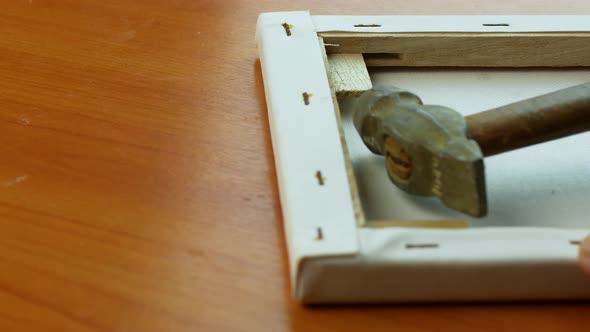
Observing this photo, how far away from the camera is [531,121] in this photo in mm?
644

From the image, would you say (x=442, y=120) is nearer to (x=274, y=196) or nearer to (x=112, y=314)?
(x=274, y=196)

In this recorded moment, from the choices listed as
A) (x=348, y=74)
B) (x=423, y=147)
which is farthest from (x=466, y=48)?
(x=423, y=147)

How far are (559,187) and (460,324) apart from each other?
191 mm

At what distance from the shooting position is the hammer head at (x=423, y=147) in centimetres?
59

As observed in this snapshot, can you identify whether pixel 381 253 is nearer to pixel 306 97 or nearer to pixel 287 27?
pixel 306 97

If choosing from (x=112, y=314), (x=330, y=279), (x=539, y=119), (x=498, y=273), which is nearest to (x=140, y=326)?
(x=112, y=314)

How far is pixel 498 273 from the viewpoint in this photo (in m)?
0.57

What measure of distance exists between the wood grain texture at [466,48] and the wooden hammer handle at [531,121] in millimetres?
155

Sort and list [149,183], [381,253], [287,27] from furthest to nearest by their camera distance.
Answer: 1. [287,27]
2. [149,183]
3. [381,253]

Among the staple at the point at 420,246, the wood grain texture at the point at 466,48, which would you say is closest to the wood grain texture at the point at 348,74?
the wood grain texture at the point at 466,48

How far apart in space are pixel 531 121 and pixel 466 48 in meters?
0.19

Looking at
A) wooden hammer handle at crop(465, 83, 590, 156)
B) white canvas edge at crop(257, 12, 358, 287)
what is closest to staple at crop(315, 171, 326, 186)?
white canvas edge at crop(257, 12, 358, 287)

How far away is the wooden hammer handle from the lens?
64 centimetres

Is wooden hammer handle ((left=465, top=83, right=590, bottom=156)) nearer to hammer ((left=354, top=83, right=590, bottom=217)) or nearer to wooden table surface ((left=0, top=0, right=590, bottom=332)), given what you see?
hammer ((left=354, top=83, right=590, bottom=217))
